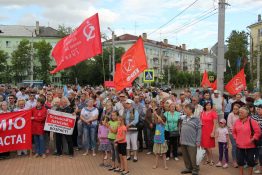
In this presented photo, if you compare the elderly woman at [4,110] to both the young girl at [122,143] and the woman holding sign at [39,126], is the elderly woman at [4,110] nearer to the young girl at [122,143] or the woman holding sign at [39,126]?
the woman holding sign at [39,126]

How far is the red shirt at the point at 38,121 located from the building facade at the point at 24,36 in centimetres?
6569

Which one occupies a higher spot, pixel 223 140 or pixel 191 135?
pixel 191 135

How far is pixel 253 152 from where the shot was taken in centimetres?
750

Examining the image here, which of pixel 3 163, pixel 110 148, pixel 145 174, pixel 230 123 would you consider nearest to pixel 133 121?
pixel 110 148

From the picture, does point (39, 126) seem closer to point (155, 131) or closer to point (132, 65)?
point (132, 65)

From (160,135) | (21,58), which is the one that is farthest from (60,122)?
(21,58)

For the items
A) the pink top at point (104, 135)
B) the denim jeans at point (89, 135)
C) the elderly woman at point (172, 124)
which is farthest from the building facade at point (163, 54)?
the pink top at point (104, 135)

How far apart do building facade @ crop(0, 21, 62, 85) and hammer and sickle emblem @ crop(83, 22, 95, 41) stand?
215 ft

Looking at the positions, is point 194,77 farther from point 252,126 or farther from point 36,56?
point 252,126

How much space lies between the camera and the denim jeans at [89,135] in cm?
1016

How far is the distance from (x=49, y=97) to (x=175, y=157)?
4.95m

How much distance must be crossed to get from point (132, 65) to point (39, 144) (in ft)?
12.2

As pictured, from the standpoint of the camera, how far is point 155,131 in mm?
8984

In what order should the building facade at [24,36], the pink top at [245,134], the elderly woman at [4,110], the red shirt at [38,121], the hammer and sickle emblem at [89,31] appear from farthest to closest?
the building facade at [24,36], the hammer and sickle emblem at [89,31], the red shirt at [38,121], the elderly woman at [4,110], the pink top at [245,134]
